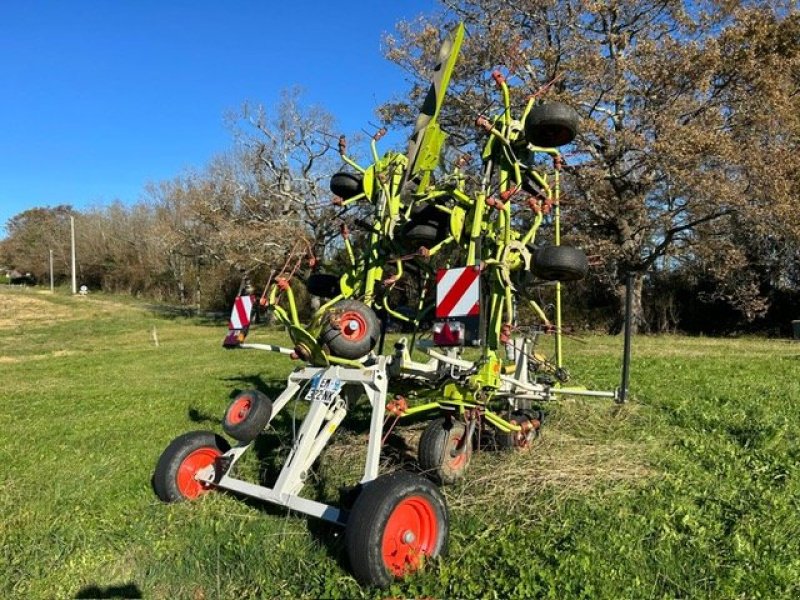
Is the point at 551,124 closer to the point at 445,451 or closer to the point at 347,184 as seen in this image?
the point at 347,184

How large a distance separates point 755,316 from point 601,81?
1101 cm

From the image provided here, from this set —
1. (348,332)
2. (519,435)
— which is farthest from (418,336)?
(348,332)

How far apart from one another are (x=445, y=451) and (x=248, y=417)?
149 cm

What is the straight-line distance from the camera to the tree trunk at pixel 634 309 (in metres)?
22.5

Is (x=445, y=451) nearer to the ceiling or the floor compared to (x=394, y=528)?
nearer to the ceiling

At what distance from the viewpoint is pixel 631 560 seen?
3.88 m

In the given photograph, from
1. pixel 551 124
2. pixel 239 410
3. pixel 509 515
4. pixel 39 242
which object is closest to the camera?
pixel 509 515

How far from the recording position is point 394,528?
12.7 feet

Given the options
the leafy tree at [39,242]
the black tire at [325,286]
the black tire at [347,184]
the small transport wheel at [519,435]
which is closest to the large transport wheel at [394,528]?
the small transport wheel at [519,435]

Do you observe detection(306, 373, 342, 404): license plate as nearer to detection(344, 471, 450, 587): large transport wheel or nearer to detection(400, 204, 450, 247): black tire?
detection(344, 471, 450, 587): large transport wheel

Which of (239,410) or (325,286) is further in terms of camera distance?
(325,286)

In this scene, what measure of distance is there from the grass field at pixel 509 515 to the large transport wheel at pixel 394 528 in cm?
13

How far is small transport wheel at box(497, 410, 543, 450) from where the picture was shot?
5.92m

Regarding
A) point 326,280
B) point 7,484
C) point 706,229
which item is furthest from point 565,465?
point 706,229
